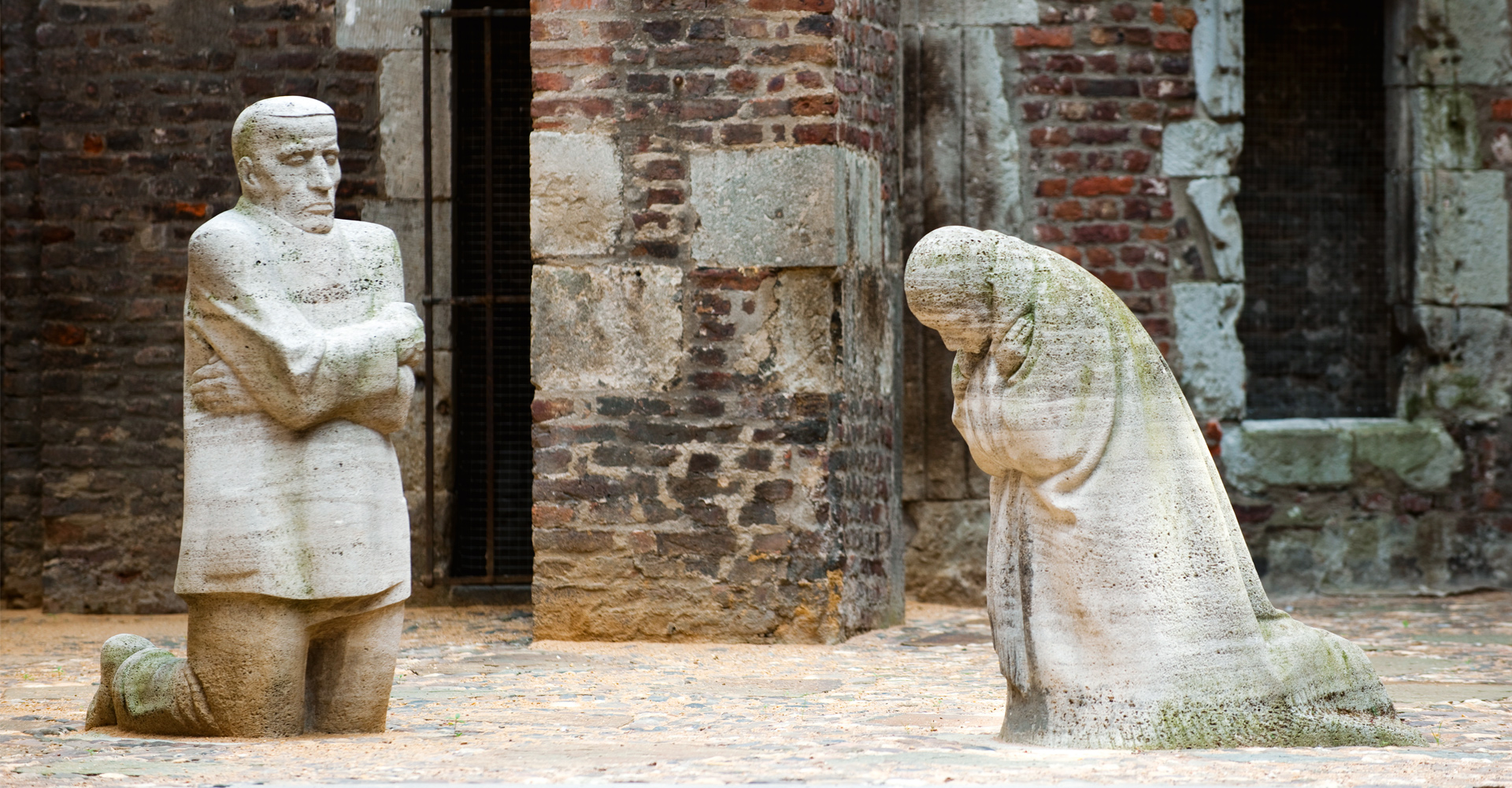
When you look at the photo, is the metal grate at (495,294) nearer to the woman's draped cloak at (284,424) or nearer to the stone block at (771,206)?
the stone block at (771,206)

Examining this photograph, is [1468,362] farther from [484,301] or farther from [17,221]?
[17,221]

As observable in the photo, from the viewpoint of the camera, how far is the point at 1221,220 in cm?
879

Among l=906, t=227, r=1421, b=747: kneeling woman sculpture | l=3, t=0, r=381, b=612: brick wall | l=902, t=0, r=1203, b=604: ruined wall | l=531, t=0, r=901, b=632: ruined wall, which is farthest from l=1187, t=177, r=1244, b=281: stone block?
l=906, t=227, r=1421, b=747: kneeling woman sculpture

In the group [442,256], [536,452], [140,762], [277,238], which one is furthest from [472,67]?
[140,762]

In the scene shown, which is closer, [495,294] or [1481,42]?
[495,294]

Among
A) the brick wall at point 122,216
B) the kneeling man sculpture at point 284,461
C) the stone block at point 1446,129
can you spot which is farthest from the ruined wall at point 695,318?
the stone block at point 1446,129

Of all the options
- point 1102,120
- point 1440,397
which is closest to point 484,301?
point 1102,120

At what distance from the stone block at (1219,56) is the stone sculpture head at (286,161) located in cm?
490

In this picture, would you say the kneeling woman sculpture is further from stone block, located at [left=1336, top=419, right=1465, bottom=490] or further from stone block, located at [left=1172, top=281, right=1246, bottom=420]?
stone block, located at [left=1336, top=419, right=1465, bottom=490]

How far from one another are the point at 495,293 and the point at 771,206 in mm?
1953

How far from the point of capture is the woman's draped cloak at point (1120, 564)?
14.4 ft

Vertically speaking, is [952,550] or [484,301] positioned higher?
[484,301]

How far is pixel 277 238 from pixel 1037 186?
4.52 meters

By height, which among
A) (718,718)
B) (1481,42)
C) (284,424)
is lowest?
(718,718)
